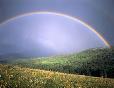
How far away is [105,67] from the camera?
276 feet

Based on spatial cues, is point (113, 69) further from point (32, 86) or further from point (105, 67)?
point (32, 86)

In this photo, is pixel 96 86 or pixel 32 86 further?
pixel 96 86

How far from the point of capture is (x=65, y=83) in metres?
19.3

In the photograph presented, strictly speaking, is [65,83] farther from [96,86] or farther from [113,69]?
[113,69]

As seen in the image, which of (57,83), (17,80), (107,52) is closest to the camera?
(17,80)

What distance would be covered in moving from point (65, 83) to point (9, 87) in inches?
190

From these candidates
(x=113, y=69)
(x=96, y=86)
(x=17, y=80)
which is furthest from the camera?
(x=113, y=69)

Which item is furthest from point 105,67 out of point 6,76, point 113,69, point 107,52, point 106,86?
point 6,76

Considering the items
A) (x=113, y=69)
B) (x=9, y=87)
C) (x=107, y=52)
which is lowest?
(x=9, y=87)

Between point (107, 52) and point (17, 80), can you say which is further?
point (107, 52)

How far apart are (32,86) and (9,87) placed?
1653 millimetres

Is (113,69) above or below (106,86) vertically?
above

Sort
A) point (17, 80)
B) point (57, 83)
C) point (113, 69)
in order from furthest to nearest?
point (113, 69)
point (57, 83)
point (17, 80)

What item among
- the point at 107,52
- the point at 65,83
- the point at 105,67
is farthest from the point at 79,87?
the point at 107,52
